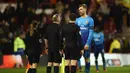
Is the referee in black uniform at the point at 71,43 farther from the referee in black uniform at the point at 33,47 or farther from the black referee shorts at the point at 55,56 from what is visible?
the referee in black uniform at the point at 33,47

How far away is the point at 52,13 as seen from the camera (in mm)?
31359

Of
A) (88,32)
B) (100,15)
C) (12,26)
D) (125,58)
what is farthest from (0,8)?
(88,32)

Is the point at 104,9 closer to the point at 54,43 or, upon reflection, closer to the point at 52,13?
the point at 52,13

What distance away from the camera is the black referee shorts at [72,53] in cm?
1605

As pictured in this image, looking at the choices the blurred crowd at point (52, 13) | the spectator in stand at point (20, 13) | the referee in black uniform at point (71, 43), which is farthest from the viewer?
the spectator in stand at point (20, 13)

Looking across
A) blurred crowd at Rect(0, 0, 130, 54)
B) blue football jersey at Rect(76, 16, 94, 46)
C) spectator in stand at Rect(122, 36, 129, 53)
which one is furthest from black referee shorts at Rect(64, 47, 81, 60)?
spectator in stand at Rect(122, 36, 129, 53)

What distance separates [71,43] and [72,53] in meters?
0.32

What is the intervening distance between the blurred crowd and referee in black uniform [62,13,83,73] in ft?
41.2

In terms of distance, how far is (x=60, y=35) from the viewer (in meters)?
16.7

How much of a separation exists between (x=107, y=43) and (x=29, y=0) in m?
5.76

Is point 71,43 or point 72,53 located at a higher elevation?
point 71,43

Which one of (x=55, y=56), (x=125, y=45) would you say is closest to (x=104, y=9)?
(x=125, y=45)

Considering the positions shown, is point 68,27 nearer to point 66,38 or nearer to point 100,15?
point 66,38

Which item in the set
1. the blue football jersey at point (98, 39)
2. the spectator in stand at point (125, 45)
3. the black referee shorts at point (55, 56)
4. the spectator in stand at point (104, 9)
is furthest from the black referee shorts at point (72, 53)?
the spectator in stand at point (104, 9)
